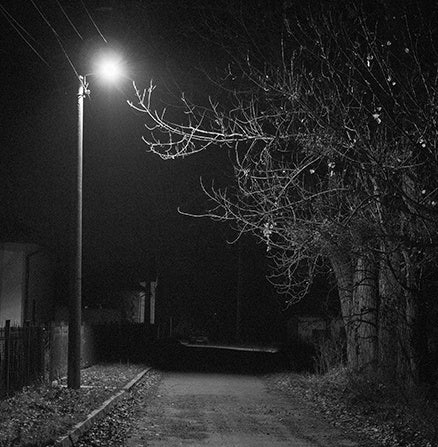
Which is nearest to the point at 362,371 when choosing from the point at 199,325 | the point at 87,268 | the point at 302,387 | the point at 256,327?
the point at 302,387

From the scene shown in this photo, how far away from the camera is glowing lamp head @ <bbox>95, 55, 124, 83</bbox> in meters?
16.9

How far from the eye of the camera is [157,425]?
567 inches

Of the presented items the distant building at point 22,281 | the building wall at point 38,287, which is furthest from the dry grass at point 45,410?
the building wall at point 38,287

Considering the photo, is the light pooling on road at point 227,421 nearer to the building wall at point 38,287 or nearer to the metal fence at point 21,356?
the metal fence at point 21,356

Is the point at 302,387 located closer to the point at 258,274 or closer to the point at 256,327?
the point at 258,274

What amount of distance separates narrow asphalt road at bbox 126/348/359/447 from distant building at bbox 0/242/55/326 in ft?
56.7

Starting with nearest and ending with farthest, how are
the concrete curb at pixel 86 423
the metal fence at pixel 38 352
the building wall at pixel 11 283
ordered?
the concrete curb at pixel 86 423 → the metal fence at pixel 38 352 → the building wall at pixel 11 283

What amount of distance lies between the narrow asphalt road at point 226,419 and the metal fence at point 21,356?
2764 millimetres

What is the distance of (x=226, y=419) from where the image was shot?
15.4 m

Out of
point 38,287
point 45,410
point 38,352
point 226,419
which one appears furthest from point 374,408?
point 38,287

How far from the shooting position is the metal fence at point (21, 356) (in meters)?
16.2

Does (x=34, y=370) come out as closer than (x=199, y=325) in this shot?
Yes

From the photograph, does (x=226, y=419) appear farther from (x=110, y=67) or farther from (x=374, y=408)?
→ (x=110, y=67)

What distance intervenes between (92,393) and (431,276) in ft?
28.3
